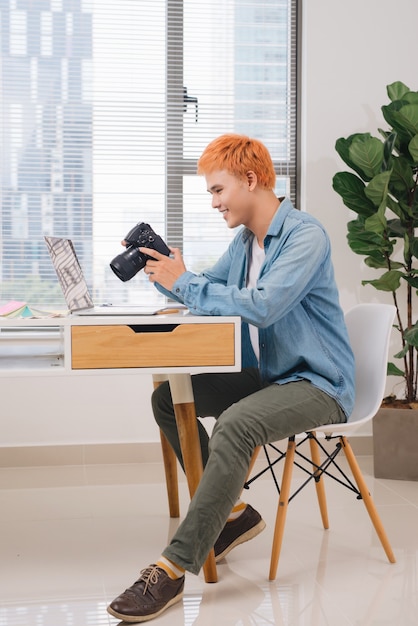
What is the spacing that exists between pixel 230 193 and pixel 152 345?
0.53 meters

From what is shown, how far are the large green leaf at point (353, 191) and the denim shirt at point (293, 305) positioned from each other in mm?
1070

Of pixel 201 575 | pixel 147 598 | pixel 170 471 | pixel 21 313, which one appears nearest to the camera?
pixel 147 598

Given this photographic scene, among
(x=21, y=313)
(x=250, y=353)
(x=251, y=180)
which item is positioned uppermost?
(x=251, y=180)

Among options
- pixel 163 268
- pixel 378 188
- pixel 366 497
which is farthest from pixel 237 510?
pixel 378 188

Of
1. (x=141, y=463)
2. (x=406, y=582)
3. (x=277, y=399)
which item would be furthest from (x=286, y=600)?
(x=141, y=463)

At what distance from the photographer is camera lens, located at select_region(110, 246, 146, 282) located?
2082mm

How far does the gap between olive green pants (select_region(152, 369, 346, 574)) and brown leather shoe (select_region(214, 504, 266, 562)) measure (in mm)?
406

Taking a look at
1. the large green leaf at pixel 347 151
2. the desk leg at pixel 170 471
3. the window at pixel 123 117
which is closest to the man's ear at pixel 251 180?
the desk leg at pixel 170 471

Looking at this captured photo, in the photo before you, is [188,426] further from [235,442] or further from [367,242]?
[367,242]

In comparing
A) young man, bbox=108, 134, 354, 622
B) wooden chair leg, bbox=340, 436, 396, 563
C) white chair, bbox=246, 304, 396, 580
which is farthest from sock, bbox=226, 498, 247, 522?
wooden chair leg, bbox=340, 436, 396, 563

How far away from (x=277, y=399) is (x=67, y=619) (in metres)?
0.74

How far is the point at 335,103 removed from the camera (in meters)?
3.64

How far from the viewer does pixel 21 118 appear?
3.54 metres

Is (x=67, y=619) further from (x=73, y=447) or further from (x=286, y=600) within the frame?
(x=73, y=447)
